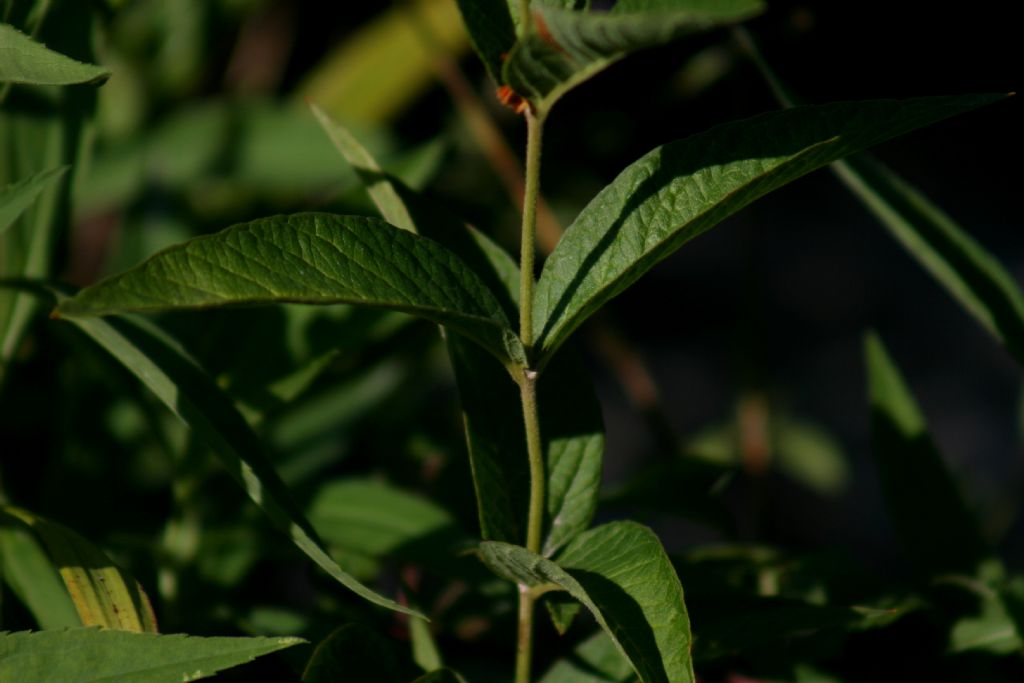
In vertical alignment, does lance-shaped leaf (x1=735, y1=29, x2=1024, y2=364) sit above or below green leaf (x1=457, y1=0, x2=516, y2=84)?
below

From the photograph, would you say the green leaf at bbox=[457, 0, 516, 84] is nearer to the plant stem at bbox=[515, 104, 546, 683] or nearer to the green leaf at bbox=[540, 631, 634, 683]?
the plant stem at bbox=[515, 104, 546, 683]

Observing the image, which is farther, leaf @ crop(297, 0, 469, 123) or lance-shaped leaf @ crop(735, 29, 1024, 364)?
leaf @ crop(297, 0, 469, 123)

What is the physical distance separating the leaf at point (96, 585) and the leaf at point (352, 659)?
8 centimetres

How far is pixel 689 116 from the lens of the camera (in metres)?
1.20

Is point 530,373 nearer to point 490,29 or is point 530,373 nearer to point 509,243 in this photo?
point 490,29

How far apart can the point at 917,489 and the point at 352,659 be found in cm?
40

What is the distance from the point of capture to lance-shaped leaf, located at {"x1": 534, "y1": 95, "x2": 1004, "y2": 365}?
1.29 ft

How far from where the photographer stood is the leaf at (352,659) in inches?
17.3

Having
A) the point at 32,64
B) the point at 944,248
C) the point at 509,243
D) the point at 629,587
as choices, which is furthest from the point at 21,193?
the point at 509,243

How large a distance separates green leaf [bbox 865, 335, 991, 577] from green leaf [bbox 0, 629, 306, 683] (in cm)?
43

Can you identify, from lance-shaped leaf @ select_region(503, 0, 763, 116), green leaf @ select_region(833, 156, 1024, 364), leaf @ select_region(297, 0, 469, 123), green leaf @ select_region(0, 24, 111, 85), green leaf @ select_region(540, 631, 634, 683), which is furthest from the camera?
leaf @ select_region(297, 0, 469, 123)

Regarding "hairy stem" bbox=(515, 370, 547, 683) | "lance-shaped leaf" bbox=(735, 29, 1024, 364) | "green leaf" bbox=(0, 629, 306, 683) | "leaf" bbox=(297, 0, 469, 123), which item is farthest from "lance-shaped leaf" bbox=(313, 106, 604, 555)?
"leaf" bbox=(297, 0, 469, 123)

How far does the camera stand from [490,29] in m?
0.41

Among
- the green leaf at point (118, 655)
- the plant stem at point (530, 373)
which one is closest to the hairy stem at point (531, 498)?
the plant stem at point (530, 373)
